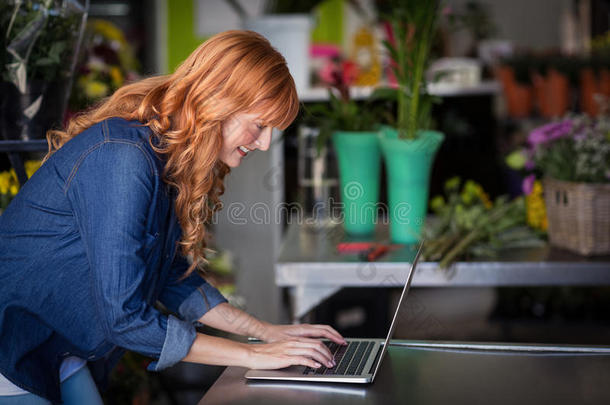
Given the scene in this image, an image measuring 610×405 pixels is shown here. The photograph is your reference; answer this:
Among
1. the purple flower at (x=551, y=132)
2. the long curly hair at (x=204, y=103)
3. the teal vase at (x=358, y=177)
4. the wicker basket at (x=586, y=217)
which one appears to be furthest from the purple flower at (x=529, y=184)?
the long curly hair at (x=204, y=103)

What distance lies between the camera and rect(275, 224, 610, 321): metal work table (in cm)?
196

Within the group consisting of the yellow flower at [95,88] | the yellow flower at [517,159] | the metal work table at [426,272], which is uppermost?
the yellow flower at [95,88]

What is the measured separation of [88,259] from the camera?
46.9 inches

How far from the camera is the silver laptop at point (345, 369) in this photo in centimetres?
120

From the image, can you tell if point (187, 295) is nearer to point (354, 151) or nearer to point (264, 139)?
point (264, 139)

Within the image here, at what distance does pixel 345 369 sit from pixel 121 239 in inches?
17.0

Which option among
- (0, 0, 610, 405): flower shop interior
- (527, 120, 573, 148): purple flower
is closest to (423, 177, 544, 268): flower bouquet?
(0, 0, 610, 405): flower shop interior

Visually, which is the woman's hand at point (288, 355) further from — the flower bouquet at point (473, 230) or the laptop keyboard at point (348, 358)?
the flower bouquet at point (473, 230)

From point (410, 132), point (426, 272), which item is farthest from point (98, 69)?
point (426, 272)

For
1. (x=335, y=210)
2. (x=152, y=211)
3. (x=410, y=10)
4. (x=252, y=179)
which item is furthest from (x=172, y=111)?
(x=252, y=179)

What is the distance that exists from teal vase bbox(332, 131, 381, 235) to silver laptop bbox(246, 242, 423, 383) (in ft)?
2.95

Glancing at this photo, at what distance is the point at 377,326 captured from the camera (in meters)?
2.87

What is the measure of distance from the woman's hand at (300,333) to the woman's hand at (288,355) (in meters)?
0.14

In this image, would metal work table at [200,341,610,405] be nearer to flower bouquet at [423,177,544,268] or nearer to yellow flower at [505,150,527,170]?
flower bouquet at [423,177,544,268]
